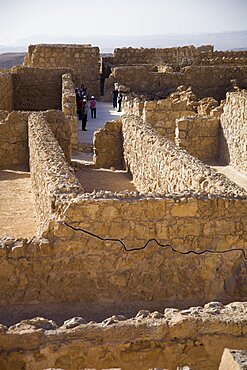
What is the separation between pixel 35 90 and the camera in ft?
73.8

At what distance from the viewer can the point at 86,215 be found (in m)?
6.09

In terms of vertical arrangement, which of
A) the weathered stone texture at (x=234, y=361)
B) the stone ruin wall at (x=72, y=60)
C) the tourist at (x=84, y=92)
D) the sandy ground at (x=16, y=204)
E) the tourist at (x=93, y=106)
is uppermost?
the stone ruin wall at (x=72, y=60)

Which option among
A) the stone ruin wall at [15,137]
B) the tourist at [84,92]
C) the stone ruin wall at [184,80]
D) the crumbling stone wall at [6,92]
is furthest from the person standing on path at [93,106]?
the stone ruin wall at [15,137]

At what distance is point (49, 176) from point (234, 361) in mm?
A: 4311

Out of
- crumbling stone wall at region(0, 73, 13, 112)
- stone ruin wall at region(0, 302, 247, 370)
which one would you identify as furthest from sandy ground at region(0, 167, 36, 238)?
crumbling stone wall at region(0, 73, 13, 112)

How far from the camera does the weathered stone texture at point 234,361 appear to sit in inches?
143

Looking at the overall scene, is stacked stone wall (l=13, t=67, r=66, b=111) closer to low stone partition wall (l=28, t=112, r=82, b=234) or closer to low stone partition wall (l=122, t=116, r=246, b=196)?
low stone partition wall (l=122, t=116, r=246, b=196)

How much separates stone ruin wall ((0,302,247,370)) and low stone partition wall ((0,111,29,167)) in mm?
9599

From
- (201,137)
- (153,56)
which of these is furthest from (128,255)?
(153,56)

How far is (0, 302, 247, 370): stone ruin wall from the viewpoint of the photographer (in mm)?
4449

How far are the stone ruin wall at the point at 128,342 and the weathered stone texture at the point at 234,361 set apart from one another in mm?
766

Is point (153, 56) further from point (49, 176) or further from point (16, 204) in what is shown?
point (49, 176)

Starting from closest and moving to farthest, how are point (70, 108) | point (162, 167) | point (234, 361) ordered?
point (234, 361)
point (162, 167)
point (70, 108)

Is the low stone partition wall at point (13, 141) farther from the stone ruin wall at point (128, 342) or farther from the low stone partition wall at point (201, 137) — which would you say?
the stone ruin wall at point (128, 342)
